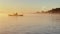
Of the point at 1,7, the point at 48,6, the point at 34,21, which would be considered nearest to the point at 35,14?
the point at 34,21

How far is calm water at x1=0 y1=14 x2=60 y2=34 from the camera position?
4.29 ft

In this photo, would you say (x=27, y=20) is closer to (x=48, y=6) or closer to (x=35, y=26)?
(x=35, y=26)

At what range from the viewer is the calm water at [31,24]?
1.31m

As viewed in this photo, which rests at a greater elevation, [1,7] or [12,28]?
[1,7]

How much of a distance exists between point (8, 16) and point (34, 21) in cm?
35

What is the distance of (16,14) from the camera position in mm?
1333

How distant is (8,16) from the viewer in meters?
1.33

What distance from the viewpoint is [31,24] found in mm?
1324

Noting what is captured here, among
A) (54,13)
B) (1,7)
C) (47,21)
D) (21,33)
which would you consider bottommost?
(21,33)

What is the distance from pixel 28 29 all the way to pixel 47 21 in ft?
0.89

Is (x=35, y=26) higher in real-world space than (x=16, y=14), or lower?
lower

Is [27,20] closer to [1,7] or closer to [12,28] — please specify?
[12,28]

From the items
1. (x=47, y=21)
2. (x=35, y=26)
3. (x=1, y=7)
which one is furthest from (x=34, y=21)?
(x=1, y=7)

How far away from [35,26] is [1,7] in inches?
20.5
